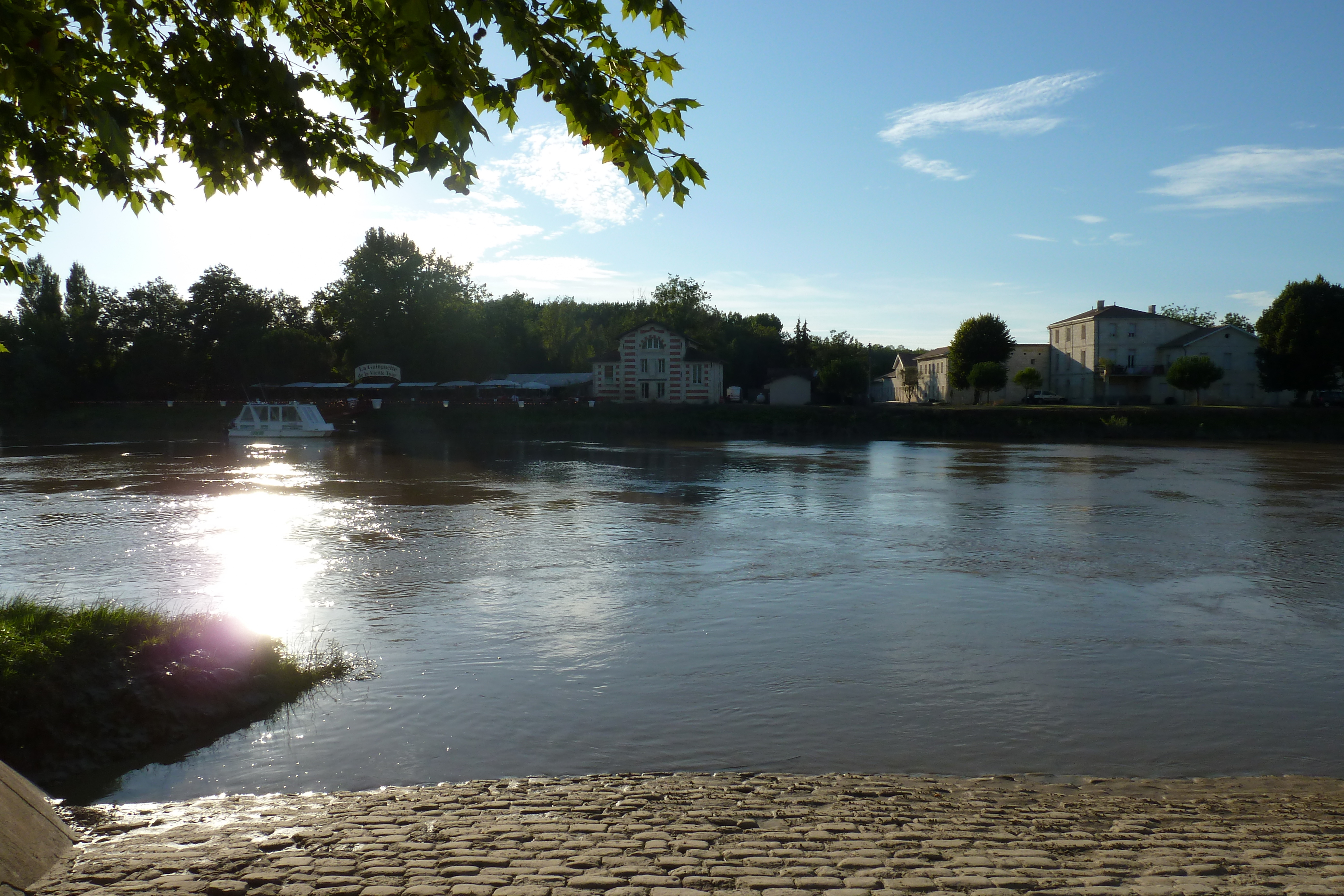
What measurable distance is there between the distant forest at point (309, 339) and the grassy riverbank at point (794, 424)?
378 inches

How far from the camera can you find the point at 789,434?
61.0 meters

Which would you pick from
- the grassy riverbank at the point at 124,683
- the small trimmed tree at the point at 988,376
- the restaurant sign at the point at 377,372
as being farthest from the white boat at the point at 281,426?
the small trimmed tree at the point at 988,376

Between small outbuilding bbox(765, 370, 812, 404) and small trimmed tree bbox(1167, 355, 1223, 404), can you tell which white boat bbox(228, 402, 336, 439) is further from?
small trimmed tree bbox(1167, 355, 1223, 404)

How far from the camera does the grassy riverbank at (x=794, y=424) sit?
185 feet

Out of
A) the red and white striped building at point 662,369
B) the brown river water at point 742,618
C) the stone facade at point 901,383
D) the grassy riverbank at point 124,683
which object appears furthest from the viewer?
the stone facade at point 901,383

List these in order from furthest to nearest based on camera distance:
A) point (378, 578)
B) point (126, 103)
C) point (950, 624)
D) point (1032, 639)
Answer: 1. point (378, 578)
2. point (950, 624)
3. point (1032, 639)
4. point (126, 103)

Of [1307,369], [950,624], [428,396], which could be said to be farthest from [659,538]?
[1307,369]

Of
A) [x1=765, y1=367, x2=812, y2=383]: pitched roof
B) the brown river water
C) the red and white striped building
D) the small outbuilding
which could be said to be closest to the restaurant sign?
the red and white striped building

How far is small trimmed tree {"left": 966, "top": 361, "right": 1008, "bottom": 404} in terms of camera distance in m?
75.3

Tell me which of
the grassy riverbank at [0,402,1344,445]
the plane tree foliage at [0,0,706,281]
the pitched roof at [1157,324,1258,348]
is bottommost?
the grassy riverbank at [0,402,1344,445]

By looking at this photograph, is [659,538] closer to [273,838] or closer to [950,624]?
[950,624]

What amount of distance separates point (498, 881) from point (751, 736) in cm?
394

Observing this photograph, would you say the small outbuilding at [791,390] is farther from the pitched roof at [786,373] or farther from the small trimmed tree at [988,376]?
the small trimmed tree at [988,376]

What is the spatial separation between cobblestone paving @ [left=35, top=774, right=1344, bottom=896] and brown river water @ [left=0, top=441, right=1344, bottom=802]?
0.81 metres
